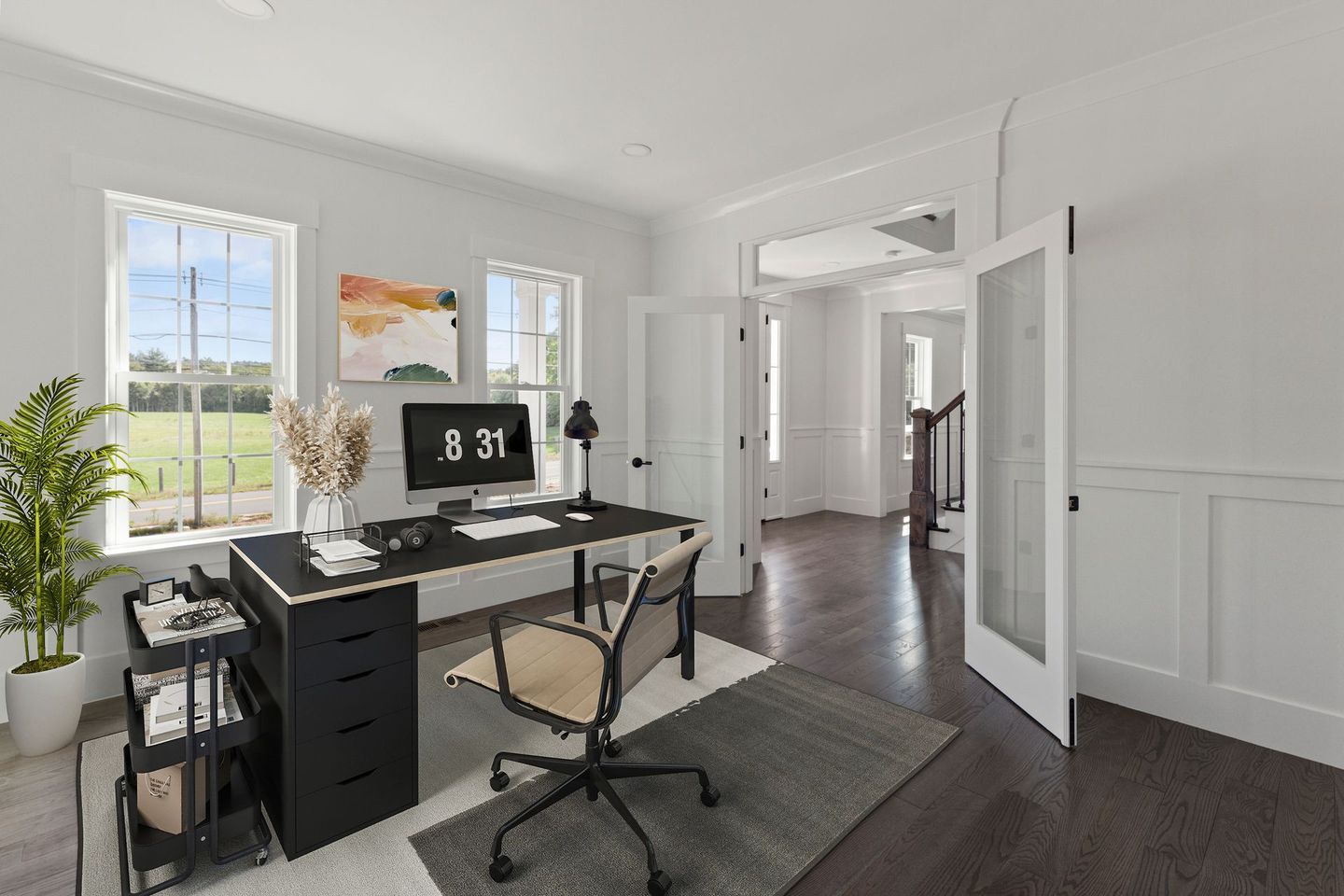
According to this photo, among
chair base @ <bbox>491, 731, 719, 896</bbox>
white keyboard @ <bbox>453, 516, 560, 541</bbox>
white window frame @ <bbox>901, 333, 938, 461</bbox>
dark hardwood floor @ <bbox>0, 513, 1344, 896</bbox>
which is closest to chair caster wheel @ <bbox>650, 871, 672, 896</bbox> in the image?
chair base @ <bbox>491, 731, 719, 896</bbox>

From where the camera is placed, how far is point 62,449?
258cm

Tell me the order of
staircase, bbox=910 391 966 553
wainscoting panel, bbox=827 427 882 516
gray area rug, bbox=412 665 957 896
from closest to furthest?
gray area rug, bbox=412 665 957 896
staircase, bbox=910 391 966 553
wainscoting panel, bbox=827 427 882 516

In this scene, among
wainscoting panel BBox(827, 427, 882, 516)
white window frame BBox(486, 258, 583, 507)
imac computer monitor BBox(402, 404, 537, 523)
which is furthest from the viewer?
wainscoting panel BBox(827, 427, 882, 516)

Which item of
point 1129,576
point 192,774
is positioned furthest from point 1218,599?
point 192,774

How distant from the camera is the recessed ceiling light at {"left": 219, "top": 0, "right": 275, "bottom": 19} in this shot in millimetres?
2268

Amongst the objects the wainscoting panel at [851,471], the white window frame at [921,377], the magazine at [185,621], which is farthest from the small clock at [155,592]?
the white window frame at [921,377]

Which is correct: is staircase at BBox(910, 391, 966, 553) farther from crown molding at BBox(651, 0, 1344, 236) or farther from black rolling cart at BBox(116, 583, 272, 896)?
black rolling cart at BBox(116, 583, 272, 896)

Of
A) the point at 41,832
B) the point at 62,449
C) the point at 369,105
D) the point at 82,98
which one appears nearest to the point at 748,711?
the point at 41,832

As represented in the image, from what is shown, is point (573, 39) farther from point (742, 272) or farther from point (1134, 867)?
point (1134, 867)

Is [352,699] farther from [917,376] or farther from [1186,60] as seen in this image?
[917,376]

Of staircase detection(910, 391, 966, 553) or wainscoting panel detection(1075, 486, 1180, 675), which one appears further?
staircase detection(910, 391, 966, 553)

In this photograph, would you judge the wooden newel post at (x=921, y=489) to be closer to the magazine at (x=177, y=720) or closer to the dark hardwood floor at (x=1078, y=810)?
the dark hardwood floor at (x=1078, y=810)

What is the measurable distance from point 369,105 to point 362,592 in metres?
2.43

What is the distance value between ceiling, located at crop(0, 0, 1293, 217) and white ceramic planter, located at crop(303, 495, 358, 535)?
1.77m
